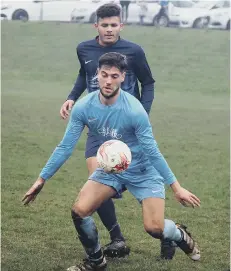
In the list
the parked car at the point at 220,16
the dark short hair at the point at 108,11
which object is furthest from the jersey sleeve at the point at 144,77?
the parked car at the point at 220,16

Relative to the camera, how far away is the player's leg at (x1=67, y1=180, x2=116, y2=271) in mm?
6562

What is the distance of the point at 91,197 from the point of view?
6.60 m

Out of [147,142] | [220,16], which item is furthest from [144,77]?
[220,16]

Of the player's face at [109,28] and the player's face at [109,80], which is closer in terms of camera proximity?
the player's face at [109,80]

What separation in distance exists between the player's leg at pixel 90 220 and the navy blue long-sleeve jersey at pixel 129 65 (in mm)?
1195

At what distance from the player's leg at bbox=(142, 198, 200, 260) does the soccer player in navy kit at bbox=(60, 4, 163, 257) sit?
0.75 feet

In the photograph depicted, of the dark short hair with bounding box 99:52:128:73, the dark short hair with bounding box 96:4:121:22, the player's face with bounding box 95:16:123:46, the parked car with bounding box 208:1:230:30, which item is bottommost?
the parked car with bounding box 208:1:230:30

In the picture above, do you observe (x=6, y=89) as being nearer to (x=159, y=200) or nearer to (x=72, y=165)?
(x=72, y=165)

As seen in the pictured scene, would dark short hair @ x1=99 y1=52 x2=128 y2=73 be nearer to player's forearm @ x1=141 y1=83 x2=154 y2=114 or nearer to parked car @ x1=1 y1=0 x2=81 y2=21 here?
player's forearm @ x1=141 y1=83 x2=154 y2=114

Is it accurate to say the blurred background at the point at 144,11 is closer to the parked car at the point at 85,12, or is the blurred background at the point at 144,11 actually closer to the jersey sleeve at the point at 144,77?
the parked car at the point at 85,12

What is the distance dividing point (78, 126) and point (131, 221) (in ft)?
8.42

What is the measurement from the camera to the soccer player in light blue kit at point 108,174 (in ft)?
21.2

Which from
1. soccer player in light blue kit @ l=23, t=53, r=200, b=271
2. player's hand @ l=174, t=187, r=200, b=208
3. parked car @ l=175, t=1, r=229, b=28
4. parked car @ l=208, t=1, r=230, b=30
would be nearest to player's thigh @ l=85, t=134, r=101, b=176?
soccer player in light blue kit @ l=23, t=53, r=200, b=271

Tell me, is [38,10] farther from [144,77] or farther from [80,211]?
[80,211]
